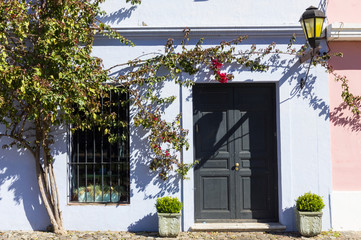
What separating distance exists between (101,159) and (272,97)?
3191 mm

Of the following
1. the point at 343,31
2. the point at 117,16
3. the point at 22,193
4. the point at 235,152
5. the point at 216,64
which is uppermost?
the point at 117,16

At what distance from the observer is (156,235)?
6.84m

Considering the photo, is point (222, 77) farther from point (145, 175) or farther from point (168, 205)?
point (168, 205)

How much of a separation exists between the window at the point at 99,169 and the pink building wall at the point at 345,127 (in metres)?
3.60

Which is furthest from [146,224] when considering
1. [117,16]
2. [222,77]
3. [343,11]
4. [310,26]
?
[343,11]

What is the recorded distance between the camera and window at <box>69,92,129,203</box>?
289 inches

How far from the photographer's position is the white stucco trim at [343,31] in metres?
7.10

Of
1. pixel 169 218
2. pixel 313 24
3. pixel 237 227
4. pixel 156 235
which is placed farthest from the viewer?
pixel 237 227

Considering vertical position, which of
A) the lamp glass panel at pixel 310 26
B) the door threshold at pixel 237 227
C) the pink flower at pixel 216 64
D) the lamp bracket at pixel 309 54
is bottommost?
the door threshold at pixel 237 227

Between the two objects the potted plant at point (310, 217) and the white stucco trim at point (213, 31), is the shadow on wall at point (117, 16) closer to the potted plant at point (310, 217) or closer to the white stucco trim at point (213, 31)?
the white stucco trim at point (213, 31)

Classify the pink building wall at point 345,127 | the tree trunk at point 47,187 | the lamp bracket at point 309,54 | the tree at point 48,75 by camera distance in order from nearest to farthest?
the tree at point 48,75 < the lamp bracket at point 309,54 < the tree trunk at point 47,187 < the pink building wall at point 345,127

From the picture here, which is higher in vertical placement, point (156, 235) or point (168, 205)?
point (168, 205)

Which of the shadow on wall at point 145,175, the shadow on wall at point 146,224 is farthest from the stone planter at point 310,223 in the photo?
the shadow on wall at point 146,224

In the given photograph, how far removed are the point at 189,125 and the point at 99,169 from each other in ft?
5.75
